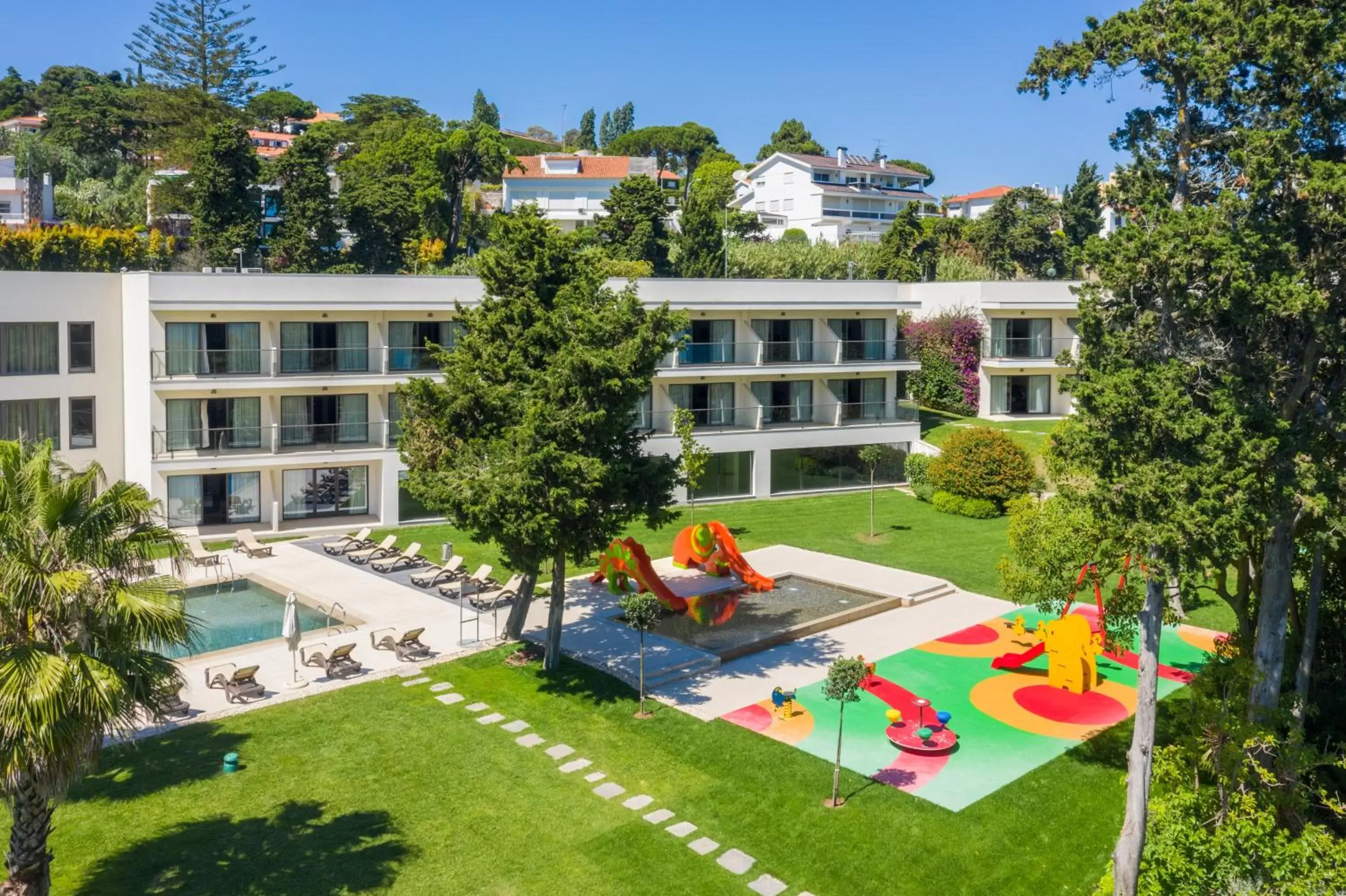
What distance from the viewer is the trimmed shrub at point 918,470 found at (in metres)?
41.0

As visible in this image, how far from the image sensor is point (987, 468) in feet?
125

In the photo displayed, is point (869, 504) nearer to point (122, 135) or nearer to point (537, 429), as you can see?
point (537, 429)

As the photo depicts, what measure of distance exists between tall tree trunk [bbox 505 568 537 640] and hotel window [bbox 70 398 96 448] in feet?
61.9

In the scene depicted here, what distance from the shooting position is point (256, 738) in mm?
18672

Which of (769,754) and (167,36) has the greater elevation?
(167,36)

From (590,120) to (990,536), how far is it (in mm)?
144763

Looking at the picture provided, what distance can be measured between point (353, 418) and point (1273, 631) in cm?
2928

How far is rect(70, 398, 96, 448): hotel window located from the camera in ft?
114

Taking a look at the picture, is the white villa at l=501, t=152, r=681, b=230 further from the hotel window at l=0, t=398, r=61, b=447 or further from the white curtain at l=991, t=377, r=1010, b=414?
the hotel window at l=0, t=398, r=61, b=447

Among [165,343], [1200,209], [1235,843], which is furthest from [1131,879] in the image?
[165,343]

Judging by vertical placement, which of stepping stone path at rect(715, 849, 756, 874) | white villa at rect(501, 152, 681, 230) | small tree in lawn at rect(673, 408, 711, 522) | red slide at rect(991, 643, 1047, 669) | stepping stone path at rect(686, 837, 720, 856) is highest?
white villa at rect(501, 152, 681, 230)

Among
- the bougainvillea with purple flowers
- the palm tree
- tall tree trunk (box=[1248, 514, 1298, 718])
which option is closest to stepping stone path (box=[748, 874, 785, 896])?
tall tree trunk (box=[1248, 514, 1298, 718])

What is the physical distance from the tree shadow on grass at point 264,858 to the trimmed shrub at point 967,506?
88.1ft

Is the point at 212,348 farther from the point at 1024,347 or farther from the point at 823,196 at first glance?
the point at 823,196
